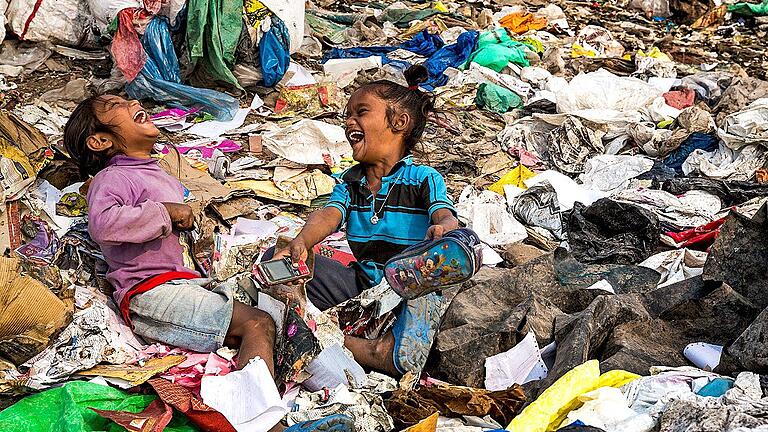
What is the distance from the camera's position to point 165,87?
555 cm

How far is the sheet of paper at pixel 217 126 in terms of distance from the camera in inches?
205

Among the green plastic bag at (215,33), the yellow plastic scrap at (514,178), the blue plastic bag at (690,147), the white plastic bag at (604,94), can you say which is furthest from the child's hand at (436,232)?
the green plastic bag at (215,33)

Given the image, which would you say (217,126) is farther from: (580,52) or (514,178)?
(580,52)

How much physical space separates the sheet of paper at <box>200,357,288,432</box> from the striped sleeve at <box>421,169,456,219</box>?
83 cm

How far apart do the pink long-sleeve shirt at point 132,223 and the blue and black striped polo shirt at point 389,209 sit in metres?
0.61

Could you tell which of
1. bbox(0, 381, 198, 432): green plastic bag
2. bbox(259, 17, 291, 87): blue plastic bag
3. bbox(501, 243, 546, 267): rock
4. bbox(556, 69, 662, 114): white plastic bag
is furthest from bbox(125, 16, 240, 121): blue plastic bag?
bbox(0, 381, 198, 432): green plastic bag

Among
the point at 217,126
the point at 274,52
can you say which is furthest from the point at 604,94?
the point at 217,126

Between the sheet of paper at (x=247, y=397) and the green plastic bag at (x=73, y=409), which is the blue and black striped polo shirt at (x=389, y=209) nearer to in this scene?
the sheet of paper at (x=247, y=397)

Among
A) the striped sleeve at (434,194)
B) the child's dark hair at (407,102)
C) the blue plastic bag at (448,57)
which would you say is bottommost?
the blue plastic bag at (448,57)

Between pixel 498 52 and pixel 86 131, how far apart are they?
14.4 feet

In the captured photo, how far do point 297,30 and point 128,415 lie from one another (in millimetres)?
4410

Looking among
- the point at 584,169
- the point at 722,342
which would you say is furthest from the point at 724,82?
the point at 722,342

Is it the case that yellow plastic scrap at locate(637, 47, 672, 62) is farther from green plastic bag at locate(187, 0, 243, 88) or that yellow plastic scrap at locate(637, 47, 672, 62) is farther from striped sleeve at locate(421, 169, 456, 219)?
striped sleeve at locate(421, 169, 456, 219)

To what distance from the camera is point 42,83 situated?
5.73m
